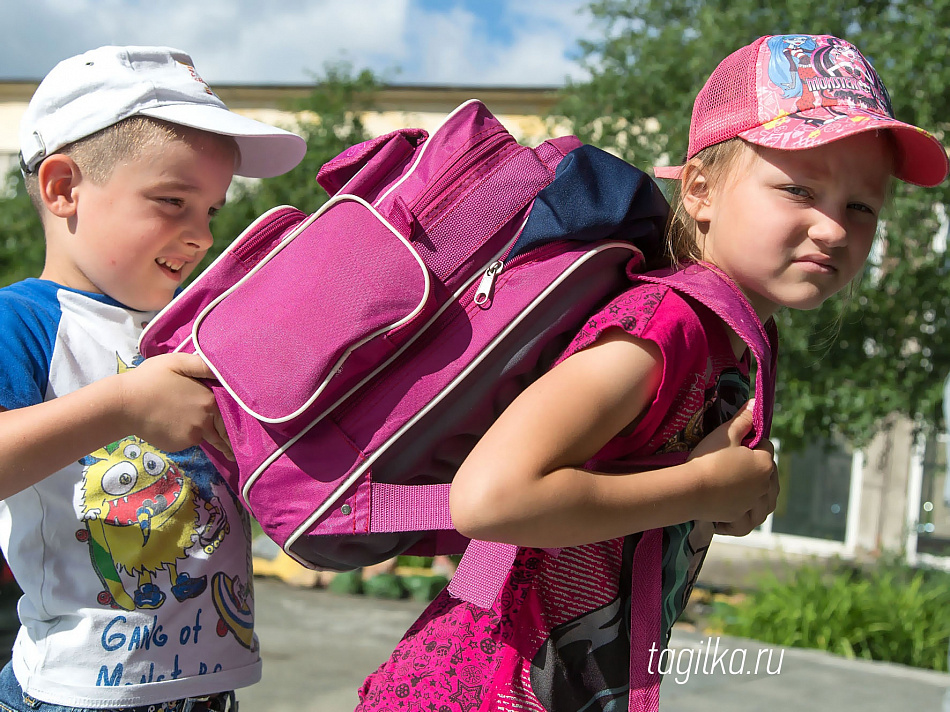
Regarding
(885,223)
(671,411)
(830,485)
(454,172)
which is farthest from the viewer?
(830,485)

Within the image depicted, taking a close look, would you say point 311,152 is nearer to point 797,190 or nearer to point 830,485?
point 797,190

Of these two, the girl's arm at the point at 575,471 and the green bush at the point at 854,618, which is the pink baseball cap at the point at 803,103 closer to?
the girl's arm at the point at 575,471

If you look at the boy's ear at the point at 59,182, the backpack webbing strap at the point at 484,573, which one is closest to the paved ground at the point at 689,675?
the backpack webbing strap at the point at 484,573

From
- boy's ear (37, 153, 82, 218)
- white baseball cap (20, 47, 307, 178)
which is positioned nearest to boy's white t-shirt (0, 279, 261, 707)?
boy's ear (37, 153, 82, 218)

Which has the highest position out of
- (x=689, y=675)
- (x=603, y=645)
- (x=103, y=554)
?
(x=603, y=645)

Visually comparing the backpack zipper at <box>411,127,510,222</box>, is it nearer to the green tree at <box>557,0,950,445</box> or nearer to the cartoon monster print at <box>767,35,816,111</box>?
the cartoon monster print at <box>767,35,816,111</box>

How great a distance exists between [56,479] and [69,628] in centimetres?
27

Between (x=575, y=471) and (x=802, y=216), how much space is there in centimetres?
51

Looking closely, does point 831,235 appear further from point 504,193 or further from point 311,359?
point 311,359

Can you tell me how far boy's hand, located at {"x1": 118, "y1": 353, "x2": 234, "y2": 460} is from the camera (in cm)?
142

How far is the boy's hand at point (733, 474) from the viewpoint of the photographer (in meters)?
1.24

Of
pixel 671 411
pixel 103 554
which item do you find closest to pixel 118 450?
pixel 103 554

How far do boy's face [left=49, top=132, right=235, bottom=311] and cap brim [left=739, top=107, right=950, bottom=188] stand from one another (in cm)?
100

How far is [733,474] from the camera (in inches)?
49.3
